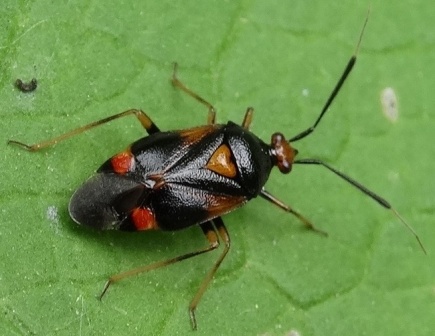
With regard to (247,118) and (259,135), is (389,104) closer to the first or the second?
(259,135)

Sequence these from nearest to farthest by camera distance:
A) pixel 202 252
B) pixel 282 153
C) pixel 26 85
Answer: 1. pixel 26 85
2. pixel 202 252
3. pixel 282 153

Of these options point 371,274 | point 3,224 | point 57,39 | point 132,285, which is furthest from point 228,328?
point 57,39

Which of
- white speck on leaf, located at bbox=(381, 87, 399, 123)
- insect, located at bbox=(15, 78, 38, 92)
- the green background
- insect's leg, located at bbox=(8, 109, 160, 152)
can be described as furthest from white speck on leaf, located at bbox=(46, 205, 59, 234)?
white speck on leaf, located at bbox=(381, 87, 399, 123)

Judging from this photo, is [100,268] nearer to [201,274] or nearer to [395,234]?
[201,274]

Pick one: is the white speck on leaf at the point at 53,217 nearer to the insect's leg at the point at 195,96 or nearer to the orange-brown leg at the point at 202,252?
the orange-brown leg at the point at 202,252

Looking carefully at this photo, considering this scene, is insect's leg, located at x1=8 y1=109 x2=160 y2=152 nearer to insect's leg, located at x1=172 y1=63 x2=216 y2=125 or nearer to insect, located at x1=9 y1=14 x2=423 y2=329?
insect, located at x1=9 y1=14 x2=423 y2=329

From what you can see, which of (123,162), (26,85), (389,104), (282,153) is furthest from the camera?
(389,104)

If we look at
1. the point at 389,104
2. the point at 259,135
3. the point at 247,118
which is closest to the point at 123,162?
the point at 247,118

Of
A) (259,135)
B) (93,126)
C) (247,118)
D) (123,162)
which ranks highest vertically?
(93,126)
